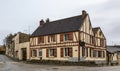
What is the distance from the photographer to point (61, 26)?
42.2 metres

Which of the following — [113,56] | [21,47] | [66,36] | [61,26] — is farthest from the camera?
[113,56]

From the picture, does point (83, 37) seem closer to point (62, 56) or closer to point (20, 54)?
point (62, 56)

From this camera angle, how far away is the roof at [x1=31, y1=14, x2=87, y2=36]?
39.3 m

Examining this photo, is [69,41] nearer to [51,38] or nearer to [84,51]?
[84,51]

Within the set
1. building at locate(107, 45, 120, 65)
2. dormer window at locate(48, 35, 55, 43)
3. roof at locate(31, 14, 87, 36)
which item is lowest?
building at locate(107, 45, 120, 65)

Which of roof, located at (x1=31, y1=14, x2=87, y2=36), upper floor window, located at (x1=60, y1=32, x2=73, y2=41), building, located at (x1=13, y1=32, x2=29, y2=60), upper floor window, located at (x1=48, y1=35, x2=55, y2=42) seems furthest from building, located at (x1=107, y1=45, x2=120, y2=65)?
building, located at (x1=13, y1=32, x2=29, y2=60)

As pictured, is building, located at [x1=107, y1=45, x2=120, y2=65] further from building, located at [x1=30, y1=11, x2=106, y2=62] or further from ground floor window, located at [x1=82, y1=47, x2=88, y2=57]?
ground floor window, located at [x1=82, y1=47, x2=88, y2=57]

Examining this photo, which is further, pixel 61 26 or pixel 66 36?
pixel 61 26

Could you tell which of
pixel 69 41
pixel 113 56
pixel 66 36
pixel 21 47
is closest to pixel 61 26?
pixel 66 36

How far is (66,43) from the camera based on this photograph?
38.7 metres

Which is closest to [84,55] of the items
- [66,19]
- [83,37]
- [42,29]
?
[83,37]

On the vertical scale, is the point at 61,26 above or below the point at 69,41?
above

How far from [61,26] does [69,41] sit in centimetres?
493

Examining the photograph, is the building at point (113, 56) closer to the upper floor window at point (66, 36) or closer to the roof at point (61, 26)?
the roof at point (61, 26)
